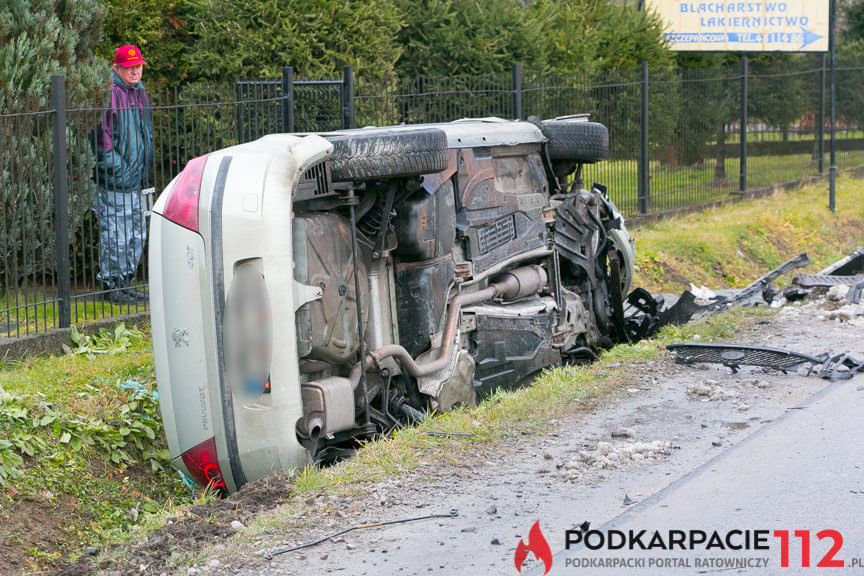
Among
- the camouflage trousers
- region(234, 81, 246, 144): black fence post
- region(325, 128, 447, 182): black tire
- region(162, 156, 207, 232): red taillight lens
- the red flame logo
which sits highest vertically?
region(234, 81, 246, 144): black fence post

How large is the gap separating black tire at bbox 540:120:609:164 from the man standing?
11.3ft

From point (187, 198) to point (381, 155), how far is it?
46.9 inches

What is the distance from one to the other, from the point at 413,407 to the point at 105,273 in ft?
11.9

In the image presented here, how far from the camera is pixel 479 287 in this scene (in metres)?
7.81

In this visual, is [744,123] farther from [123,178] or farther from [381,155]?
[381,155]

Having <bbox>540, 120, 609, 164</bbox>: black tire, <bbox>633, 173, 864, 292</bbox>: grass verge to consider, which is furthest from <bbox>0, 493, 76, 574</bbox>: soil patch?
<bbox>633, 173, 864, 292</bbox>: grass verge

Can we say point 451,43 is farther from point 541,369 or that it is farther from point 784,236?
point 541,369

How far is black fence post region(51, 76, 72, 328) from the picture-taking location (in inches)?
338

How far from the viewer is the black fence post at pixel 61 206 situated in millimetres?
8594

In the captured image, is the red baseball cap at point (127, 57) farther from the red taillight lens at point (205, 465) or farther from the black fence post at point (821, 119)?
the black fence post at point (821, 119)

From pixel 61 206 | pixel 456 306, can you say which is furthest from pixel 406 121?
pixel 456 306

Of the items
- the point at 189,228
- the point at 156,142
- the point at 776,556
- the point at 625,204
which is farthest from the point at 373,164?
the point at 625,204

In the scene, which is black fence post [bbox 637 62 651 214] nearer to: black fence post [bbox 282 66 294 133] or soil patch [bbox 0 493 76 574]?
black fence post [bbox 282 66 294 133]

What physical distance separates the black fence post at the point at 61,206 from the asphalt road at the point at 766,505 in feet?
17.4
